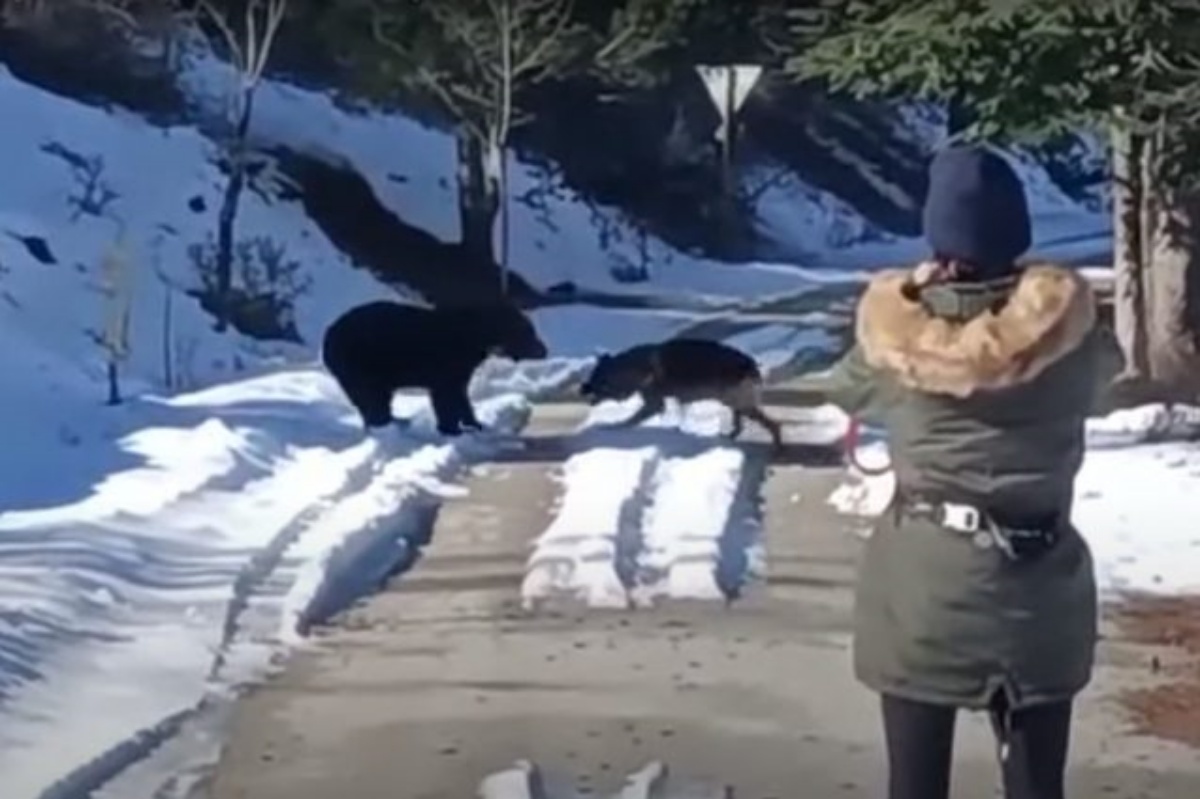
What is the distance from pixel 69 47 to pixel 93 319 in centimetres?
22

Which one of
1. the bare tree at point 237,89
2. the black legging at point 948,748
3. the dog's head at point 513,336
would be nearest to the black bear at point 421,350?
the dog's head at point 513,336

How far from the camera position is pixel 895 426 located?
2049mm

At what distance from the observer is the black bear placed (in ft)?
7.24

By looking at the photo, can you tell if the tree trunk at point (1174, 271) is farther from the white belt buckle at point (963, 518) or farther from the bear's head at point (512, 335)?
the bear's head at point (512, 335)

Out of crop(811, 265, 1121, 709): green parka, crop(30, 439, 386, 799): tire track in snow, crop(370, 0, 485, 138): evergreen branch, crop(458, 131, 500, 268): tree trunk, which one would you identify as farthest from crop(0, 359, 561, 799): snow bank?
crop(811, 265, 1121, 709): green parka

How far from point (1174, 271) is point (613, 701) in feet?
1.85

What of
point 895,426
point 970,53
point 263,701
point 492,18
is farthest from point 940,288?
point 263,701

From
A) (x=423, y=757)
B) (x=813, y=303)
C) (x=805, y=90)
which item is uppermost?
(x=805, y=90)

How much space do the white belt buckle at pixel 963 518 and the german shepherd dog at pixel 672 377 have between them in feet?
0.80

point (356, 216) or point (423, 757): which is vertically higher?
point (356, 216)

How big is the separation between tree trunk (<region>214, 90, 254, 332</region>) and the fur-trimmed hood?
22.1 inches

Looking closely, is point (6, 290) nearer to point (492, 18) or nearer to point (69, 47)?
point (69, 47)

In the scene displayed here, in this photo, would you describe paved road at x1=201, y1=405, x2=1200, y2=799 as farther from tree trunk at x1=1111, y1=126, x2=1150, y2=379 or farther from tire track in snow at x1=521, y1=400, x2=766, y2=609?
tree trunk at x1=1111, y1=126, x2=1150, y2=379

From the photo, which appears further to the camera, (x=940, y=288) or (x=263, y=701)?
(x=263, y=701)
